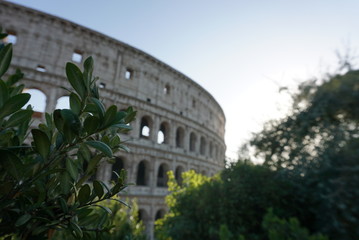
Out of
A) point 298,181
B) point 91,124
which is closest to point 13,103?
point 91,124

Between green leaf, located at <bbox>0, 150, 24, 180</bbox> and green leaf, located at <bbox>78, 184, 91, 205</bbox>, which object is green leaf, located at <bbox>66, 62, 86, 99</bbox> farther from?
green leaf, located at <bbox>78, 184, 91, 205</bbox>

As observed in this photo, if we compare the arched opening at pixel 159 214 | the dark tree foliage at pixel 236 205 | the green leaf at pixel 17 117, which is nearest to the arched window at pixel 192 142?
the arched opening at pixel 159 214

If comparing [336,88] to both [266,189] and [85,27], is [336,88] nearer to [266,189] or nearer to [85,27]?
[266,189]

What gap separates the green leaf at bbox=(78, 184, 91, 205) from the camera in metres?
0.98

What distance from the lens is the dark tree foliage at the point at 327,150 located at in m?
6.28

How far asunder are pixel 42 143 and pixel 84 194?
32cm

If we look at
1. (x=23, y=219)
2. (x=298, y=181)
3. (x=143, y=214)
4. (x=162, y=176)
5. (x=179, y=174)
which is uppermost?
(x=179, y=174)

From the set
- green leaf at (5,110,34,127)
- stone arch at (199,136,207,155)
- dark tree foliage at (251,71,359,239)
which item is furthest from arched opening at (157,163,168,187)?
green leaf at (5,110,34,127)

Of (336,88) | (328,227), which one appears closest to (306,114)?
(336,88)

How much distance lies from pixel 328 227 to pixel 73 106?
26.9ft

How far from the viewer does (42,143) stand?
0.79 meters

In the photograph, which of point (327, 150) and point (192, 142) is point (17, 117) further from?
point (192, 142)

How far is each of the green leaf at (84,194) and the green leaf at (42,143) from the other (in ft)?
0.82

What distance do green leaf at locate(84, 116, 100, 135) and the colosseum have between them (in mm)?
14640
